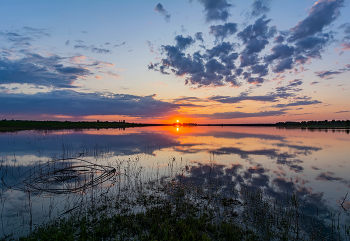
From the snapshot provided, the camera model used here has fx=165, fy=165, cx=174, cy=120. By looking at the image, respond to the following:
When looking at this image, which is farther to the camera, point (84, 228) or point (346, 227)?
point (346, 227)

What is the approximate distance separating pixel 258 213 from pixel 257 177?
596cm

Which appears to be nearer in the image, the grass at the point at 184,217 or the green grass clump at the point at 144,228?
the green grass clump at the point at 144,228

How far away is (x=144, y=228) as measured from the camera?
6859 mm

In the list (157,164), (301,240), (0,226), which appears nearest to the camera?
(301,240)

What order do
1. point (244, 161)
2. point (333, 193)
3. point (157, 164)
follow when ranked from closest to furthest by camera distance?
point (333, 193) → point (157, 164) → point (244, 161)

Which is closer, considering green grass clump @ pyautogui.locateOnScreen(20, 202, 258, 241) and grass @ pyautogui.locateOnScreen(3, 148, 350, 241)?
green grass clump @ pyautogui.locateOnScreen(20, 202, 258, 241)

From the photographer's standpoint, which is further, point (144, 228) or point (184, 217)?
point (184, 217)

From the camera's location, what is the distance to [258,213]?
8086 mm

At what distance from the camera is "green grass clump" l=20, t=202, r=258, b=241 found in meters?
6.24

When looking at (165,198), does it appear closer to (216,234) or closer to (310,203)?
(216,234)

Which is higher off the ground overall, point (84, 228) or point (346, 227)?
point (84, 228)

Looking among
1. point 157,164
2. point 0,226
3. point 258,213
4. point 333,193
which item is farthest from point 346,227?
point 0,226

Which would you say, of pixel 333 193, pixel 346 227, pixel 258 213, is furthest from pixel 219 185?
pixel 333 193

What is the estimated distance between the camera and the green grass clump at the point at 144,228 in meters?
6.24
